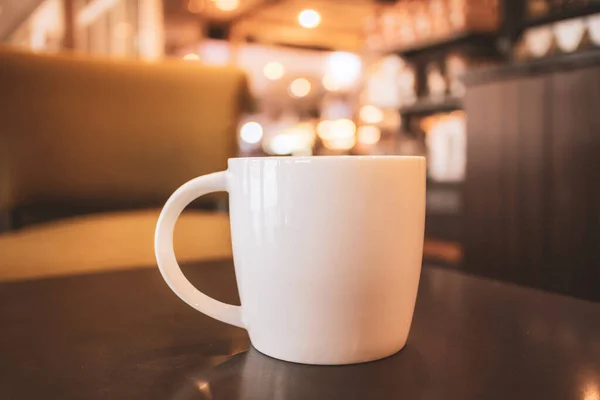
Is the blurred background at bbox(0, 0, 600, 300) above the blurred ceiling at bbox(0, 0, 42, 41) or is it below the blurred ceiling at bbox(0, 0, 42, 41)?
below

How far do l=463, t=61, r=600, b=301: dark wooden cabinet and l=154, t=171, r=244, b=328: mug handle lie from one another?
937 mm

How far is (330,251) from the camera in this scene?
1.06 feet

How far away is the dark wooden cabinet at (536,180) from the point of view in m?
1.13

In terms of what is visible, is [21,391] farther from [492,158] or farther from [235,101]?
[235,101]

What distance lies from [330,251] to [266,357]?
0.08m

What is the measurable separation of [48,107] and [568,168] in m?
1.32

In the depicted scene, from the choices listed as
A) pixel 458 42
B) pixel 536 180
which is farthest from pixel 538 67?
pixel 458 42

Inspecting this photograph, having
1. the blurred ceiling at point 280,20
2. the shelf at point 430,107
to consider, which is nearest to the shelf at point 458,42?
the shelf at point 430,107

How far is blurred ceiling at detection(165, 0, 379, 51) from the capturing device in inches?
186

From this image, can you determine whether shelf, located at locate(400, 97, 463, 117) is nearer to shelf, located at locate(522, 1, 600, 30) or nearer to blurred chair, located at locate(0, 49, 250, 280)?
shelf, located at locate(522, 1, 600, 30)

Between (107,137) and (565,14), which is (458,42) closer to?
(565,14)

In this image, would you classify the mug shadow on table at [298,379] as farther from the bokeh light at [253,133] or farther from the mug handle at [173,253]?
the bokeh light at [253,133]

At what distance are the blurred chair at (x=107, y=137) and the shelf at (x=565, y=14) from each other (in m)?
1.05

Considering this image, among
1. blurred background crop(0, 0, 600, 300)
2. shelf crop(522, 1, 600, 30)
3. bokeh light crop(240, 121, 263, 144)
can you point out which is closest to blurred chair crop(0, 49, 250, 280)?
blurred background crop(0, 0, 600, 300)
